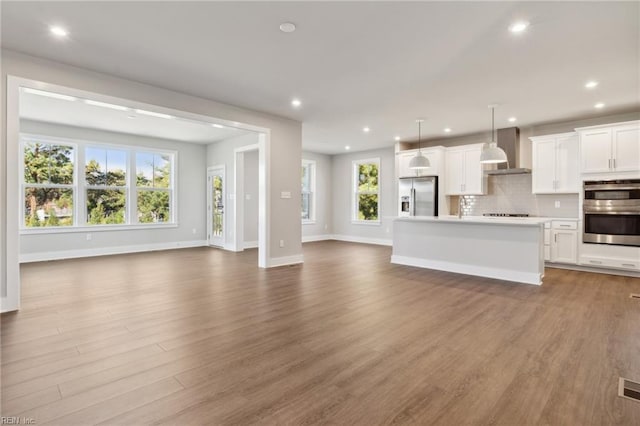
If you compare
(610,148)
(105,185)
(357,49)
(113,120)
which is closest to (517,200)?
(610,148)

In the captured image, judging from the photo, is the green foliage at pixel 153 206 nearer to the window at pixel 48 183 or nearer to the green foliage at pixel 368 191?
the window at pixel 48 183

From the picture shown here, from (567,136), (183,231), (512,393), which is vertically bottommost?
(512,393)

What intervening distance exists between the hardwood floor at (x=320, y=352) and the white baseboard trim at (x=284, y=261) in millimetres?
1223

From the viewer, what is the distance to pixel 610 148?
5.30 meters

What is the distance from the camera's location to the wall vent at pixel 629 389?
196cm

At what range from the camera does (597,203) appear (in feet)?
17.9

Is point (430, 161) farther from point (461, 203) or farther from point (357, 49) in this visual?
point (357, 49)

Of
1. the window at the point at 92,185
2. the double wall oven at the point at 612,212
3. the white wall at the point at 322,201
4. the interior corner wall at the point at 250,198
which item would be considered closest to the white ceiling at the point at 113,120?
the window at the point at 92,185

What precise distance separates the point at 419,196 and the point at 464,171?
3.74 ft

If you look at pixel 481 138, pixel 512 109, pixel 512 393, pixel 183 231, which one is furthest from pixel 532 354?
pixel 183 231

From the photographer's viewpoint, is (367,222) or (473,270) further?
(367,222)

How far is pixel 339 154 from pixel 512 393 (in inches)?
357

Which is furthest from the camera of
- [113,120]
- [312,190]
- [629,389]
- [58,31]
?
[312,190]

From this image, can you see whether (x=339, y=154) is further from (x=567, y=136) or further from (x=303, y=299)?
(x=303, y=299)
